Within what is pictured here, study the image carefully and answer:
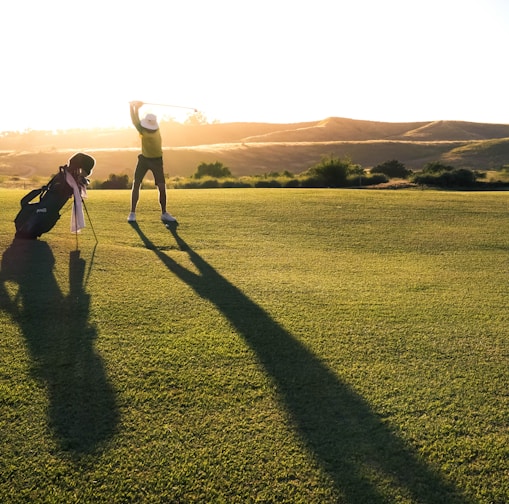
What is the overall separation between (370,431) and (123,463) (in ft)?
4.35

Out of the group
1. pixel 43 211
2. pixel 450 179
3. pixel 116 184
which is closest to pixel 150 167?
pixel 43 211

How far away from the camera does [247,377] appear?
3.25m

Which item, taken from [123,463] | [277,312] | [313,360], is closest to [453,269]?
[277,312]

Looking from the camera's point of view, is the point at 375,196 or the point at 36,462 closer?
the point at 36,462

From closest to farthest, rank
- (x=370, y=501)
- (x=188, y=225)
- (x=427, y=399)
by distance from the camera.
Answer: (x=370, y=501) < (x=427, y=399) < (x=188, y=225)

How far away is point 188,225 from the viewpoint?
853 centimetres

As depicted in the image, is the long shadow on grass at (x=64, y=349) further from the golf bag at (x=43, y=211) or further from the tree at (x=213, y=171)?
the tree at (x=213, y=171)

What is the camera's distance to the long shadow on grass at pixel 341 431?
7.70 ft

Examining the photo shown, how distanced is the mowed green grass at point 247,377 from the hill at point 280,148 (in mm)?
53402

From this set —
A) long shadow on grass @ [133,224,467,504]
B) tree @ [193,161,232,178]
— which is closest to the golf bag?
long shadow on grass @ [133,224,467,504]

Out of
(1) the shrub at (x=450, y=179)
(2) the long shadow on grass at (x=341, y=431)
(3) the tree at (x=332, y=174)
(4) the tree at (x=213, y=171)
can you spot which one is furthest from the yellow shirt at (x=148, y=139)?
(4) the tree at (x=213, y=171)

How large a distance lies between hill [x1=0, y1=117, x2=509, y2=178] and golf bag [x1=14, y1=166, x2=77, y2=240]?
5141cm

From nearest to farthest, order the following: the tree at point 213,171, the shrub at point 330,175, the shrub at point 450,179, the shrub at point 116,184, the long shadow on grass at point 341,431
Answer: the long shadow on grass at point 341,431 → the shrub at point 450,179 → the shrub at point 330,175 → the shrub at point 116,184 → the tree at point 213,171

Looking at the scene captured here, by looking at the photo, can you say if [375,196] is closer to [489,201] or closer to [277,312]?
[489,201]
